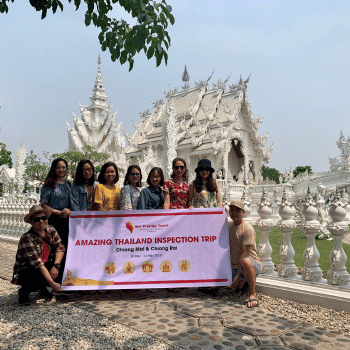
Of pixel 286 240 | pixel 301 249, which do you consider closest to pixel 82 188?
pixel 286 240

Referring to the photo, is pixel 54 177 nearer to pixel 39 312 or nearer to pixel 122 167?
pixel 39 312

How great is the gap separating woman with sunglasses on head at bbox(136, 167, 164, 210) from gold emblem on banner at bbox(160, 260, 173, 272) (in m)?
0.77

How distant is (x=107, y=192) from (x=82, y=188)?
1.18 ft

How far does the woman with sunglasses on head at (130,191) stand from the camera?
432 centimetres

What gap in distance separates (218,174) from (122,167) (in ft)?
28.9

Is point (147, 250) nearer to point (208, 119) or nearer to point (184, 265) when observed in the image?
point (184, 265)

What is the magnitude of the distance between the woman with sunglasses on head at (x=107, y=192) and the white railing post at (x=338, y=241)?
262cm

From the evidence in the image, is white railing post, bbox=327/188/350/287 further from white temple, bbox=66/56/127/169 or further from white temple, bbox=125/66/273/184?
white temple, bbox=66/56/127/169

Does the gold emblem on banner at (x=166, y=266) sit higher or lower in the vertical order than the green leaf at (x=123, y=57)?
lower

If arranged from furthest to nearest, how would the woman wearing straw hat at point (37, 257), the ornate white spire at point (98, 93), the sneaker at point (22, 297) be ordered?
the ornate white spire at point (98, 93) → the sneaker at point (22, 297) → the woman wearing straw hat at point (37, 257)

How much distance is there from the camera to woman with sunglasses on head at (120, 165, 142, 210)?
14.2 feet

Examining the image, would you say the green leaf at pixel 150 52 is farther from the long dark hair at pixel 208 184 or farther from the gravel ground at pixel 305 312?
the gravel ground at pixel 305 312

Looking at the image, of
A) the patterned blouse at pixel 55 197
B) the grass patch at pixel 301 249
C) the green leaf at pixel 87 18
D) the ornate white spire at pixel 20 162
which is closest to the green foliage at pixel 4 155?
the ornate white spire at pixel 20 162

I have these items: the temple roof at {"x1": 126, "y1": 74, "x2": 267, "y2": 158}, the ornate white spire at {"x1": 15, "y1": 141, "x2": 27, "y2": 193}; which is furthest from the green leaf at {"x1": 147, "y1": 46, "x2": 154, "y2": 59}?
the ornate white spire at {"x1": 15, "y1": 141, "x2": 27, "y2": 193}
